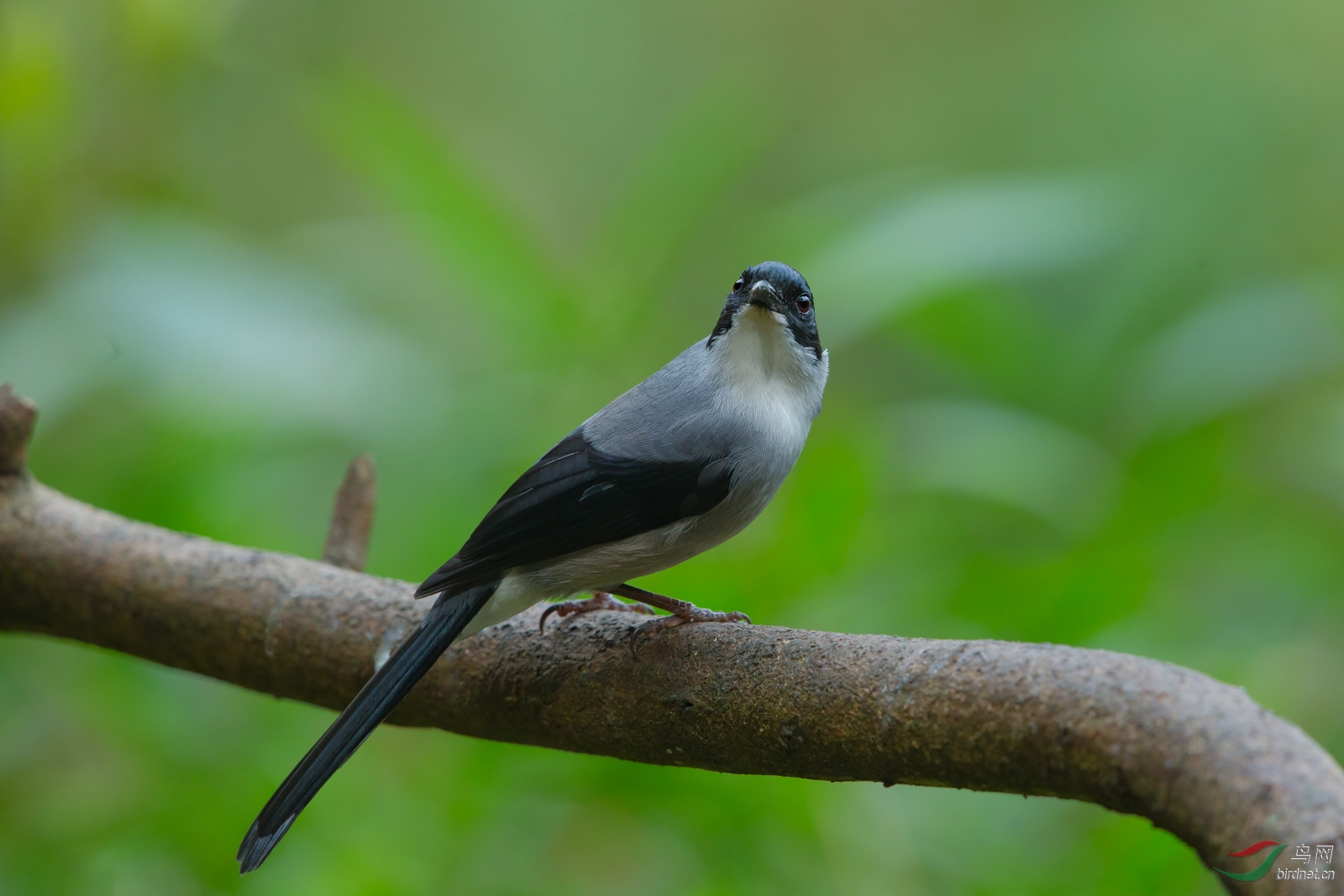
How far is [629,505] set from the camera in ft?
9.36

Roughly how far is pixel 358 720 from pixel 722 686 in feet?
2.88

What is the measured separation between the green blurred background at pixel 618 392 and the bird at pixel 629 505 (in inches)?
9.2

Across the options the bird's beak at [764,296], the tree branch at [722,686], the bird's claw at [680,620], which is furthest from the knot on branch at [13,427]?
the bird's beak at [764,296]

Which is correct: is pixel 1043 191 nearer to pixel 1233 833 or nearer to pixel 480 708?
pixel 480 708

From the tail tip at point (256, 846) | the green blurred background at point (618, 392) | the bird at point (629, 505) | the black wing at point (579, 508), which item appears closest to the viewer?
the tail tip at point (256, 846)

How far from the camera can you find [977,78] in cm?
812

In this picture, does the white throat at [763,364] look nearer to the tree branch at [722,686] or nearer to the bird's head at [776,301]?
the bird's head at [776,301]

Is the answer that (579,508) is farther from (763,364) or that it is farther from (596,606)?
(763,364)

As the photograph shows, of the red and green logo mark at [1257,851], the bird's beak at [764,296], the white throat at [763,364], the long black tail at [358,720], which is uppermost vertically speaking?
the bird's beak at [764,296]

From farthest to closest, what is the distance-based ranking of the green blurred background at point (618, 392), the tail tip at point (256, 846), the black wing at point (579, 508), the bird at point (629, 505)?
the green blurred background at point (618, 392) < the black wing at point (579, 508) < the bird at point (629, 505) < the tail tip at point (256, 846)

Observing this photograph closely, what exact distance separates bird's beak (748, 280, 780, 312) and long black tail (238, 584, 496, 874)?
3.78 ft
